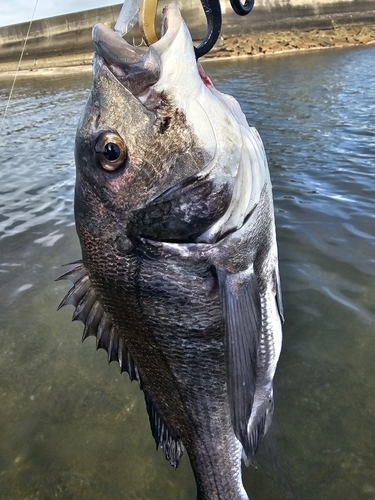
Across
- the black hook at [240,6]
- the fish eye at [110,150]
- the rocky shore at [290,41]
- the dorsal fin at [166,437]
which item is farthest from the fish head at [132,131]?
the rocky shore at [290,41]

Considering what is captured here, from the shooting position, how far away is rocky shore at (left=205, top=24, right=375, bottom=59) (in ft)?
76.3

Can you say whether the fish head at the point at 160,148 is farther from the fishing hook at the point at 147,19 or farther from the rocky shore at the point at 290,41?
the rocky shore at the point at 290,41

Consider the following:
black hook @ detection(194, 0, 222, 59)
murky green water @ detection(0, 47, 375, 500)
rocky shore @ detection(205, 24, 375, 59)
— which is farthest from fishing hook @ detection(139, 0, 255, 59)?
rocky shore @ detection(205, 24, 375, 59)

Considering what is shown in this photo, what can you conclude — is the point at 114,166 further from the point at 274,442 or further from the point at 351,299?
the point at 351,299

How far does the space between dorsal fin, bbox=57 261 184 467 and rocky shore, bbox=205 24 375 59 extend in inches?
946

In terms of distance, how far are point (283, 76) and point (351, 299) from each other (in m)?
13.9

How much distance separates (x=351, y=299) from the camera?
11.6 ft

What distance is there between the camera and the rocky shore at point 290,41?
2325cm

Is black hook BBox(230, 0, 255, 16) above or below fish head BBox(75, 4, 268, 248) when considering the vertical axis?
above

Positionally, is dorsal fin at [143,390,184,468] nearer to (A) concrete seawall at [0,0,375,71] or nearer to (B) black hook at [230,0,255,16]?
(B) black hook at [230,0,255,16]

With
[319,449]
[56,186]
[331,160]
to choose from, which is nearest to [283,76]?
[331,160]

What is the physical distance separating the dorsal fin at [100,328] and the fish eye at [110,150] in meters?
0.56

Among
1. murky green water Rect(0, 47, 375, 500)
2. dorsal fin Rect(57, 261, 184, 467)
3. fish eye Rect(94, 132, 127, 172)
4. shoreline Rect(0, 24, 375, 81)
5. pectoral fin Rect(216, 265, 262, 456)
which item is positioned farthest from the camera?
shoreline Rect(0, 24, 375, 81)

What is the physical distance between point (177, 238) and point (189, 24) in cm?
2472
